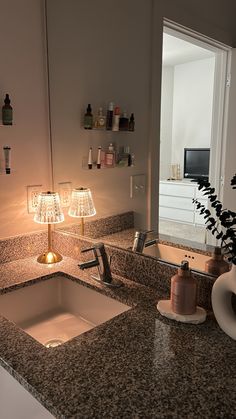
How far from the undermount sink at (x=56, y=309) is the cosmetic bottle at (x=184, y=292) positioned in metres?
0.26

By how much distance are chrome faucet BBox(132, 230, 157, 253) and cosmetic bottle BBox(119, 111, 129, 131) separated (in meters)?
0.50

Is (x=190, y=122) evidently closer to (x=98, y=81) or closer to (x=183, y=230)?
(x=183, y=230)

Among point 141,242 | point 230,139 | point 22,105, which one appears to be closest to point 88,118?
point 22,105

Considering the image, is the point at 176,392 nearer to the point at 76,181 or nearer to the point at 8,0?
the point at 76,181

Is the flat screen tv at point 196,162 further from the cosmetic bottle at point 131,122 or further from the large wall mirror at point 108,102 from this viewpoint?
the cosmetic bottle at point 131,122

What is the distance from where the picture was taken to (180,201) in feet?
3.64

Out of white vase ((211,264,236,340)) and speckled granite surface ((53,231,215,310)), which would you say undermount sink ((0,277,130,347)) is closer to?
speckled granite surface ((53,231,215,310))

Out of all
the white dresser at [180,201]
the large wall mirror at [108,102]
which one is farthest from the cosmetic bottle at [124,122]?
→ the white dresser at [180,201]

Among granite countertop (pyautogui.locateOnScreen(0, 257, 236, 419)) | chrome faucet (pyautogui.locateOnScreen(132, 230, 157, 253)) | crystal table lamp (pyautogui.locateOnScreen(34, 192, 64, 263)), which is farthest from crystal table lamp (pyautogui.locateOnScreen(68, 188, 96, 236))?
granite countertop (pyautogui.locateOnScreen(0, 257, 236, 419))

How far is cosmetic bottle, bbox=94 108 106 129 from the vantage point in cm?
153

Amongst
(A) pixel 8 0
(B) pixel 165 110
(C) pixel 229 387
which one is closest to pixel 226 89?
(B) pixel 165 110

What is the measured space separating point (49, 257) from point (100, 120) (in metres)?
0.69

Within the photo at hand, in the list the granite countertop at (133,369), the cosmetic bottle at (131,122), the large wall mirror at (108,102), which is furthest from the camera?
the cosmetic bottle at (131,122)

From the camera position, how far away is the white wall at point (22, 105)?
1370 millimetres
